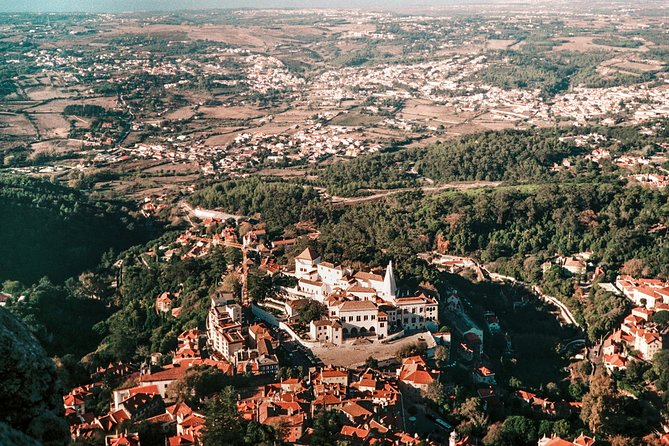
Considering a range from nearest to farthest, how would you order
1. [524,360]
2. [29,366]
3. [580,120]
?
[29,366]
[524,360]
[580,120]

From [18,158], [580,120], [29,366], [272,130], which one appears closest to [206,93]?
[272,130]

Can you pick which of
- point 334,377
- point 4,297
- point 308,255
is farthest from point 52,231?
point 334,377

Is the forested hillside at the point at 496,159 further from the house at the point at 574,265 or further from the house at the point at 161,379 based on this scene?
the house at the point at 161,379

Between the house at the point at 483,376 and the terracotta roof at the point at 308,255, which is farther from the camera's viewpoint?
the terracotta roof at the point at 308,255

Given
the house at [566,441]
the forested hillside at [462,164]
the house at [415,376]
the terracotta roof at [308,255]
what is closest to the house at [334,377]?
the house at [415,376]

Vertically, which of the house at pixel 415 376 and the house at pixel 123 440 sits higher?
the house at pixel 123 440

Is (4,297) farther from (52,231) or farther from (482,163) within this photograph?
(482,163)

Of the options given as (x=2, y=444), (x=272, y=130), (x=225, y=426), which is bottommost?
(x=272, y=130)

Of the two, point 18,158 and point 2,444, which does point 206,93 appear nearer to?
point 18,158
